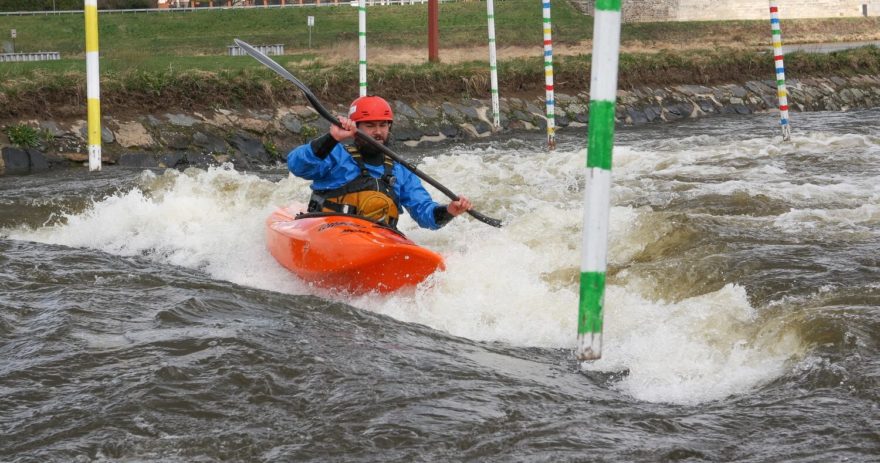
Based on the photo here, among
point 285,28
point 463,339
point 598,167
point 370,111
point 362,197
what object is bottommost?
point 463,339

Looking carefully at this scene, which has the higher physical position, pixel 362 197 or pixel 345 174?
pixel 345 174

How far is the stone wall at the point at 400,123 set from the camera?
11.5 meters

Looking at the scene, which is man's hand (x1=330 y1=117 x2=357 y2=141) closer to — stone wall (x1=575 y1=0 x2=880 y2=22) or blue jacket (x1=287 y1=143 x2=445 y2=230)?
blue jacket (x1=287 y1=143 x2=445 y2=230)

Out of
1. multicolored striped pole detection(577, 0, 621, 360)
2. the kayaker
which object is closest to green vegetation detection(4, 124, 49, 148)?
the kayaker

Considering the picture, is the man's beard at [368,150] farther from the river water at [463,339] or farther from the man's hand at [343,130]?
the river water at [463,339]

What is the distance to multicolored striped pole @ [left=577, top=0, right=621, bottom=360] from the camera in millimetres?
3299

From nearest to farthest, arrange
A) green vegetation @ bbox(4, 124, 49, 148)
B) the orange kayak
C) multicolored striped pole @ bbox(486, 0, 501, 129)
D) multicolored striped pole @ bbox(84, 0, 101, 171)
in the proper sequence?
the orange kayak → multicolored striped pole @ bbox(84, 0, 101, 171) → green vegetation @ bbox(4, 124, 49, 148) → multicolored striped pole @ bbox(486, 0, 501, 129)

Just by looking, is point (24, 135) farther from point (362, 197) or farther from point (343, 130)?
point (343, 130)

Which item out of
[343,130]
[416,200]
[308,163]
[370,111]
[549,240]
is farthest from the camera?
[549,240]

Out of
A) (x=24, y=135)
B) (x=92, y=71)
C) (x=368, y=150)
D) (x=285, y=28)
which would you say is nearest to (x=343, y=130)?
(x=368, y=150)

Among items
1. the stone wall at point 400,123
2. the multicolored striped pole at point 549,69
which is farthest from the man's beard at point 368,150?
the multicolored striped pole at point 549,69

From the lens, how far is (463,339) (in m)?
4.90

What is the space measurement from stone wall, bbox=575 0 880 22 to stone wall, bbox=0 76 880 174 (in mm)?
23097

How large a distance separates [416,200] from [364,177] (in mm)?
411
